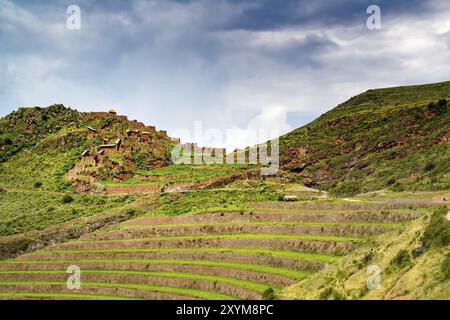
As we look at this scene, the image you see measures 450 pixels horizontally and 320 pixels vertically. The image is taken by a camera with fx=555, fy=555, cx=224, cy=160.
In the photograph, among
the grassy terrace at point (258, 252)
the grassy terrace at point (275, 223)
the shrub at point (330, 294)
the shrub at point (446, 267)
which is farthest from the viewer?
the grassy terrace at point (275, 223)

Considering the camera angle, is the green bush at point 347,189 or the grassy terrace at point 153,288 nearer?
the grassy terrace at point 153,288

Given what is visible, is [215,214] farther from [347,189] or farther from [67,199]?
[67,199]

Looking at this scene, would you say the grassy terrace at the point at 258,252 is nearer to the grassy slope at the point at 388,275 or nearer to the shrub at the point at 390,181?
the grassy slope at the point at 388,275

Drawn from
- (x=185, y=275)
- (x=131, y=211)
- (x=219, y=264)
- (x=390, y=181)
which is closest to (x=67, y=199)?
(x=131, y=211)

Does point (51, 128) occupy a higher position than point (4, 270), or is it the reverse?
point (51, 128)

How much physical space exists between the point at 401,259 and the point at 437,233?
2.11 meters

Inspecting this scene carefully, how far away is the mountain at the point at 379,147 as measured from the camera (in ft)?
220

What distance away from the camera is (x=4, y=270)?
5112 cm

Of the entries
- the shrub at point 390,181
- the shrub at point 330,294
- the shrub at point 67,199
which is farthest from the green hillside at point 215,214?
the shrub at point 390,181

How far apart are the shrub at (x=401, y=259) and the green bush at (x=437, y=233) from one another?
0.99 m

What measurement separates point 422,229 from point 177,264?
66.3 ft

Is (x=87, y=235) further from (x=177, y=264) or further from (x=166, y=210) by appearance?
(x=177, y=264)
